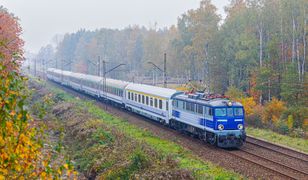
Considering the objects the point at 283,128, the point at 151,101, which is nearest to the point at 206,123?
the point at 283,128

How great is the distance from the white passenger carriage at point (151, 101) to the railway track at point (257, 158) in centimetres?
343

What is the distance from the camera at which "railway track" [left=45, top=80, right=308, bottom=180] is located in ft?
56.5

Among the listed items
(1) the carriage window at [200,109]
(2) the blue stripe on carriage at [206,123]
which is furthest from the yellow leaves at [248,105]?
(2) the blue stripe on carriage at [206,123]

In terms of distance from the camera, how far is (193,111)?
24.8 m

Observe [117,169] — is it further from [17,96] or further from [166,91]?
[166,91]

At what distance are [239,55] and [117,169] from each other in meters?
31.0

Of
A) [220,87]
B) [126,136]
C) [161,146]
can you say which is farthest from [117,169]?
[220,87]

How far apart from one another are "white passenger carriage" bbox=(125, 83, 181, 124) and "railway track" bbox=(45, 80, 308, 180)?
3.43 m

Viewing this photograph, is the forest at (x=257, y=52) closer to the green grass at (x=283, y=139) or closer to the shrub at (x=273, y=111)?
the shrub at (x=273, y=111)

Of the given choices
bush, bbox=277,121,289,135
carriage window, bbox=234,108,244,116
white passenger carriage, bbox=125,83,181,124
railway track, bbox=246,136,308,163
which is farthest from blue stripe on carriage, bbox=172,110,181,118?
bush, bbox=277,121,289,135

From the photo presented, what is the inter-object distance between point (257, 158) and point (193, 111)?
5.86m

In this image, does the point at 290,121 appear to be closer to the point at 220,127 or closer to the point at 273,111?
the point at 273,111


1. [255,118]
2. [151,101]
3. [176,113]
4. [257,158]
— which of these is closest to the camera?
[257,158]

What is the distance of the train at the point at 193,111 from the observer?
880 inches
